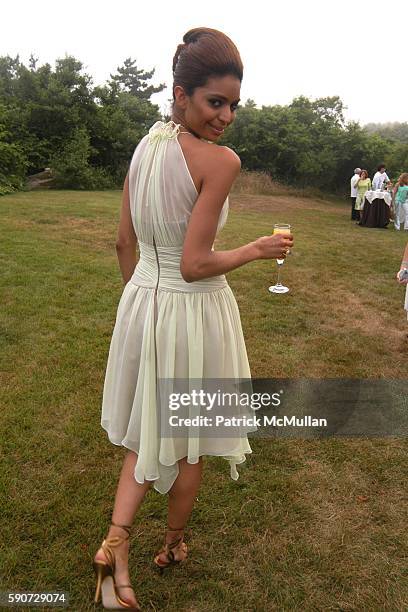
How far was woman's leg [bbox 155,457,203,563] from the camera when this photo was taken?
6.17 ft

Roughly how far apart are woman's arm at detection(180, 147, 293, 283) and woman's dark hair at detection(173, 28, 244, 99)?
221 millimetres

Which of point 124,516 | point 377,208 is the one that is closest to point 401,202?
point 377,208

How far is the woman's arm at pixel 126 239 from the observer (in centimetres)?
185

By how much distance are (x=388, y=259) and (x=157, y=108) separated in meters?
20.1

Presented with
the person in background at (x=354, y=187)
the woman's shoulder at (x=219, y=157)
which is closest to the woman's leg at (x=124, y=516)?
the woman's shoulder at (x=219, y=157)

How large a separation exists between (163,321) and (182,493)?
0.72 meters

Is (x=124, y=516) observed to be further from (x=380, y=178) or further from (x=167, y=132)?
(x=380, y=178)

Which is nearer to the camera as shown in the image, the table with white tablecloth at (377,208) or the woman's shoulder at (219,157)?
the woman's shoulder at (219,157)

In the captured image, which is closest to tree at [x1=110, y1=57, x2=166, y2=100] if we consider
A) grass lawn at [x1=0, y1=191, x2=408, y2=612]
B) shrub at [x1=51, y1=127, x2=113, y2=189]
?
shrub at [x1=51, y1=127, x2=113, y2=189]

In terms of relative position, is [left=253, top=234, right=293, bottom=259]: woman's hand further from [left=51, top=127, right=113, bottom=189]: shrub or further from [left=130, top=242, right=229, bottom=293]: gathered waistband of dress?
[left=51, top=127, right=113, bottom=189]: shrub

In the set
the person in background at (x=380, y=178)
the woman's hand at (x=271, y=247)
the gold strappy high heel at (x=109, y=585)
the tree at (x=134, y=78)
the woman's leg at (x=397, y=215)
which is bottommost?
the gold strappy high heel at (x=109, y=585)

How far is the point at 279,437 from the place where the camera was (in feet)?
10.2

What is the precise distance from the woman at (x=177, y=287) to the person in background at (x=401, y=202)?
1212 cm

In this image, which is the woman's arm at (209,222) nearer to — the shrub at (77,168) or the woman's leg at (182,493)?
the woman's leg at (182,493)
